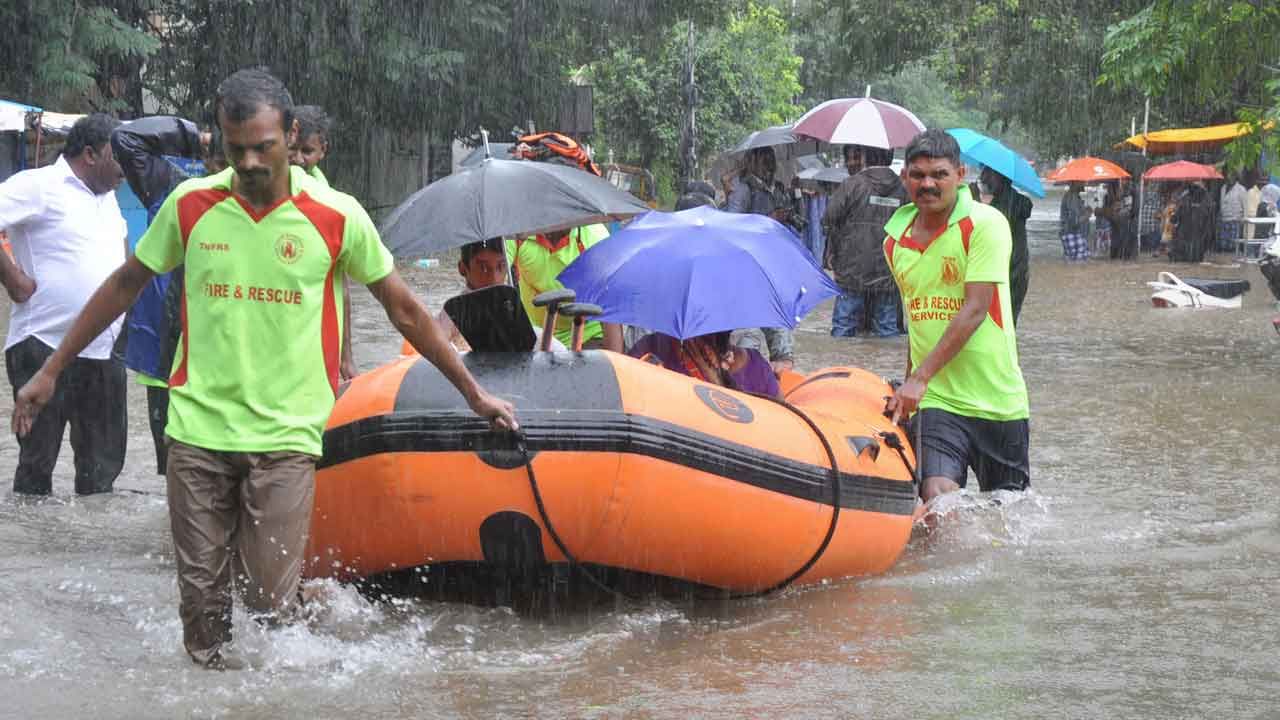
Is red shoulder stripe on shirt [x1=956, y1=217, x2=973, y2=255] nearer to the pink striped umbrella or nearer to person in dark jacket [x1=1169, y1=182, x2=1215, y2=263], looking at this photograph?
the pink striped umbrella

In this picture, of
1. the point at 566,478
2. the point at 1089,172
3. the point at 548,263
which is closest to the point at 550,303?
the point at 566,478

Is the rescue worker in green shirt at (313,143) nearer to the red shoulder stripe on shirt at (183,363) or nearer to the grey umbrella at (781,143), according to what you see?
the red shoulder stripe on shirt at (183,363)

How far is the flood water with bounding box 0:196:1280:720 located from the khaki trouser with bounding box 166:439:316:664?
16 cm

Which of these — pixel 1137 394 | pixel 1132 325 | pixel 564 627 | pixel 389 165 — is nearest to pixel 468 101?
pixel 389 165

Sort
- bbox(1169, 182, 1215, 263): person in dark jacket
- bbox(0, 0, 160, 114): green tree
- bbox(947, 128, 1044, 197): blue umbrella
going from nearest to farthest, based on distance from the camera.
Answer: bbox(947, 128, 1044, 197): blue umbrella, bbox(0, 0, 160, 114): green tree, bbox(1169, 182, 1215, 263): person in dark jacket

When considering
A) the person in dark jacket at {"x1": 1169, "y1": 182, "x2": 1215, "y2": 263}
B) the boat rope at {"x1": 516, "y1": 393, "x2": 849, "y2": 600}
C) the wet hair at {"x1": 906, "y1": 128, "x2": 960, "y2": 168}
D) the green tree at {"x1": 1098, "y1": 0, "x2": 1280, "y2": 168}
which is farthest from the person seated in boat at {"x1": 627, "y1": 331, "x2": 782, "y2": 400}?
the person in dark jacket at {"x1": 1169, "y1": 182, "x2": 1215, "y2": 263}

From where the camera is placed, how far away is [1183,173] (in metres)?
28.7

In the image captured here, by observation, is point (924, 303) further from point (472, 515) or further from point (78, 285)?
point (78, 285)

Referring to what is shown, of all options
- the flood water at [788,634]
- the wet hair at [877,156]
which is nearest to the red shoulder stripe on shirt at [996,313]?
the flood water at [788,634]

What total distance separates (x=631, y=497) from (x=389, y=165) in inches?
1138

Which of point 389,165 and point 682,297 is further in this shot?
Answer: point 389,165

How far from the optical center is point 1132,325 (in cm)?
1744

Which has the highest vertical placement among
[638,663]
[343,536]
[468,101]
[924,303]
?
[468,101]

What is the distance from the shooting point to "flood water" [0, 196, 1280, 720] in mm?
5070
